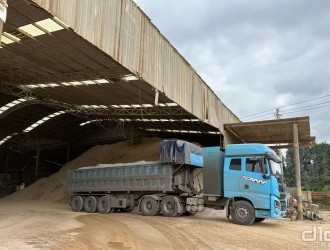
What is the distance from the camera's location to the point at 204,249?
30.1ft

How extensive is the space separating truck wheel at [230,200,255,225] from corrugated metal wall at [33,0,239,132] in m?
6.83

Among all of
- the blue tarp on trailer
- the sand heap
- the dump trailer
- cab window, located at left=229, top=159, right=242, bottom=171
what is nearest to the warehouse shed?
the sand heap

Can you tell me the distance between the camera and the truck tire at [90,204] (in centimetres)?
2025

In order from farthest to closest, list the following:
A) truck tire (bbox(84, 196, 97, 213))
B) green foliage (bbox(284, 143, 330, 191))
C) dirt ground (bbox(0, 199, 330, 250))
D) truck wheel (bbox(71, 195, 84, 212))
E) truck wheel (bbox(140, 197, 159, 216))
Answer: green foliage (bbox(284, 143, 330, 191))
truck wheel (bbox(71, 195, 84, 212))
truck tire (bbox(84, 196, 97, 213))
truck wheel (bbox(140, 197, 159, 216))
dirt ground (bbox(0, 199, 330, 250))

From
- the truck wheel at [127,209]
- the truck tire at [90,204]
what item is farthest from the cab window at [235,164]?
the truck tire at [90,204]

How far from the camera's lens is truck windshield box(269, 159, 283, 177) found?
47.7 ft

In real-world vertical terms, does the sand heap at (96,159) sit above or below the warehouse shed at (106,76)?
below

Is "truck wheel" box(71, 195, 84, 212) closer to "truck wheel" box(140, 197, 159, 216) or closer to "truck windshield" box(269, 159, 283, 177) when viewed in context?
"truck wheel" box(140, 197, 159, 216)

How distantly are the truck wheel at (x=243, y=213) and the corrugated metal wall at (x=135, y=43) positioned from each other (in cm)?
683

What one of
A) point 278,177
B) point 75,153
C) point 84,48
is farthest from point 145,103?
point 75,153

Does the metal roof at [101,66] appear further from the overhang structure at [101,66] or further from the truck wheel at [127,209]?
the truck wheel at [127,209]

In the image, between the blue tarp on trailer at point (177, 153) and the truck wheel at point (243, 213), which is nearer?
the truck wheel at point (243, 213)

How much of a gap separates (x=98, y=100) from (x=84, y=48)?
8.96 metres

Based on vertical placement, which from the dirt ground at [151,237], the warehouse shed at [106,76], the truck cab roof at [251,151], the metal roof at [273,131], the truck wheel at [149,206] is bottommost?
the dirt ground at [151,237]
